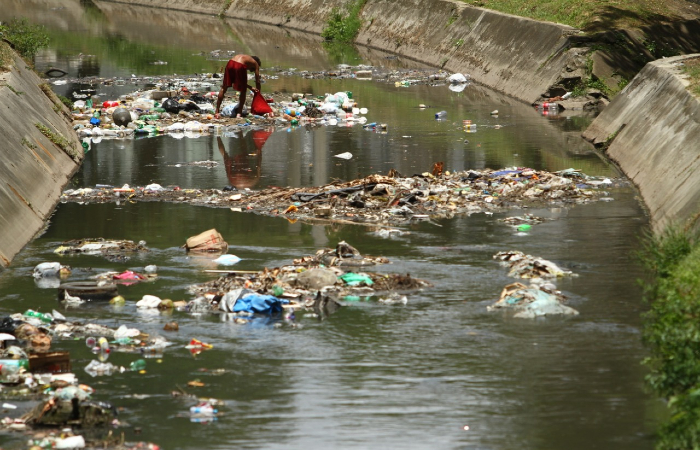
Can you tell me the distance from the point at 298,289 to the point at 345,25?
31.1m

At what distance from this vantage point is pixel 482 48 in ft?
98.2

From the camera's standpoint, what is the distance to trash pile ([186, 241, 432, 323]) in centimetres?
988

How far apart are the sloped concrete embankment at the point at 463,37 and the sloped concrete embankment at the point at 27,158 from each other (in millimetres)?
11103

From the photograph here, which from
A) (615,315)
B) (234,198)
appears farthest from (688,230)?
(234,198)

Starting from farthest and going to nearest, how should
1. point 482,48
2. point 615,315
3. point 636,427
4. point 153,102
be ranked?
point 482,48 < point 153,102 < point 615,315 < point 636,427

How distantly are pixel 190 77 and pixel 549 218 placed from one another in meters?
18.2

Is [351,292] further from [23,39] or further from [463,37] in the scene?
[463,37]

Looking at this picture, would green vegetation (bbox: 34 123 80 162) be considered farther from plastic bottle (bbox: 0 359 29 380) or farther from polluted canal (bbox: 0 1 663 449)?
plastic bottle (bbox: 0 359 29 380)

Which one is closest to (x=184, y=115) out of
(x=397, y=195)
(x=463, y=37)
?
(x=397, y=195)

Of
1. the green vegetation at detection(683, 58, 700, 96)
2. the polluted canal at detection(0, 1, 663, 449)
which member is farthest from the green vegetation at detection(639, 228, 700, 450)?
the green vegetation at detection(683, 58, 700, 96)

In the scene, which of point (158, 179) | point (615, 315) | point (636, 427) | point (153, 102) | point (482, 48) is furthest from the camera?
point (482, 48)

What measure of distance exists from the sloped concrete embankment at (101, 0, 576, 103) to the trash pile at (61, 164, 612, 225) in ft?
33.2

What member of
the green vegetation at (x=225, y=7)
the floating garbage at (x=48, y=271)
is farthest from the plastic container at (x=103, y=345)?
the green vegetation at (x=225, y=7)

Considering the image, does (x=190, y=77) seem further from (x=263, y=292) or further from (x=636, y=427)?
(x=636, y=427)
